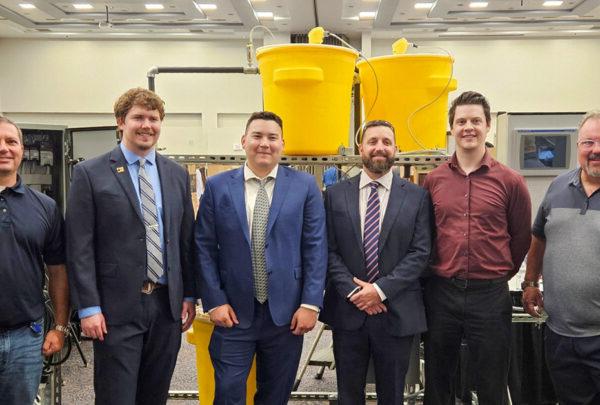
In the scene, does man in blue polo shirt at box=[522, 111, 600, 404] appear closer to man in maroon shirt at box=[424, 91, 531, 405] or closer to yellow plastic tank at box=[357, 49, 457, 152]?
man in maroon shirt at box=[424, 91, 531, 405]

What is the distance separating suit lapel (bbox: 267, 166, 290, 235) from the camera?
2133 millimetres

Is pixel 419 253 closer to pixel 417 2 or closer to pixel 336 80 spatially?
pixel 336 80

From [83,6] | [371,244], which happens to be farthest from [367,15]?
[371,244]

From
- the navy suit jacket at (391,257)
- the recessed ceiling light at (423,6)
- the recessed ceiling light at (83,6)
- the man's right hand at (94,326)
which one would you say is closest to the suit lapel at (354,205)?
the navy suit jacket at (391,257)

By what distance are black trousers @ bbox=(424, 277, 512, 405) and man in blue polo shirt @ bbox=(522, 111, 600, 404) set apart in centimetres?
19

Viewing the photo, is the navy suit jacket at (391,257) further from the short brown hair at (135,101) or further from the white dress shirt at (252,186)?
the short brown hair at (135,101)

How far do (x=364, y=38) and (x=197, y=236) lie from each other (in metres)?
8.71

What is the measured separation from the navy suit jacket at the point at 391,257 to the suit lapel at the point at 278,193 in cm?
24

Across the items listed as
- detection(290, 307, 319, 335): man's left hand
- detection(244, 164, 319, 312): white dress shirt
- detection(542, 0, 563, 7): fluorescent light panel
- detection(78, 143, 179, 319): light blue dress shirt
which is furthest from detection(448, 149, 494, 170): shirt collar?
detection(542, 0, 563, 7): fluorescent light panel

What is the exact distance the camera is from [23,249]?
1857mm

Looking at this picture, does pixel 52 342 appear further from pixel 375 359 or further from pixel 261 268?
pixel 375 359

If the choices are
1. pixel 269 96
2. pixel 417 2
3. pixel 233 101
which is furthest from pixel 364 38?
pixel 269 96

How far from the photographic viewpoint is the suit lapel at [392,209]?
2.21 metres

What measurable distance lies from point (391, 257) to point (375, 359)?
45cm
